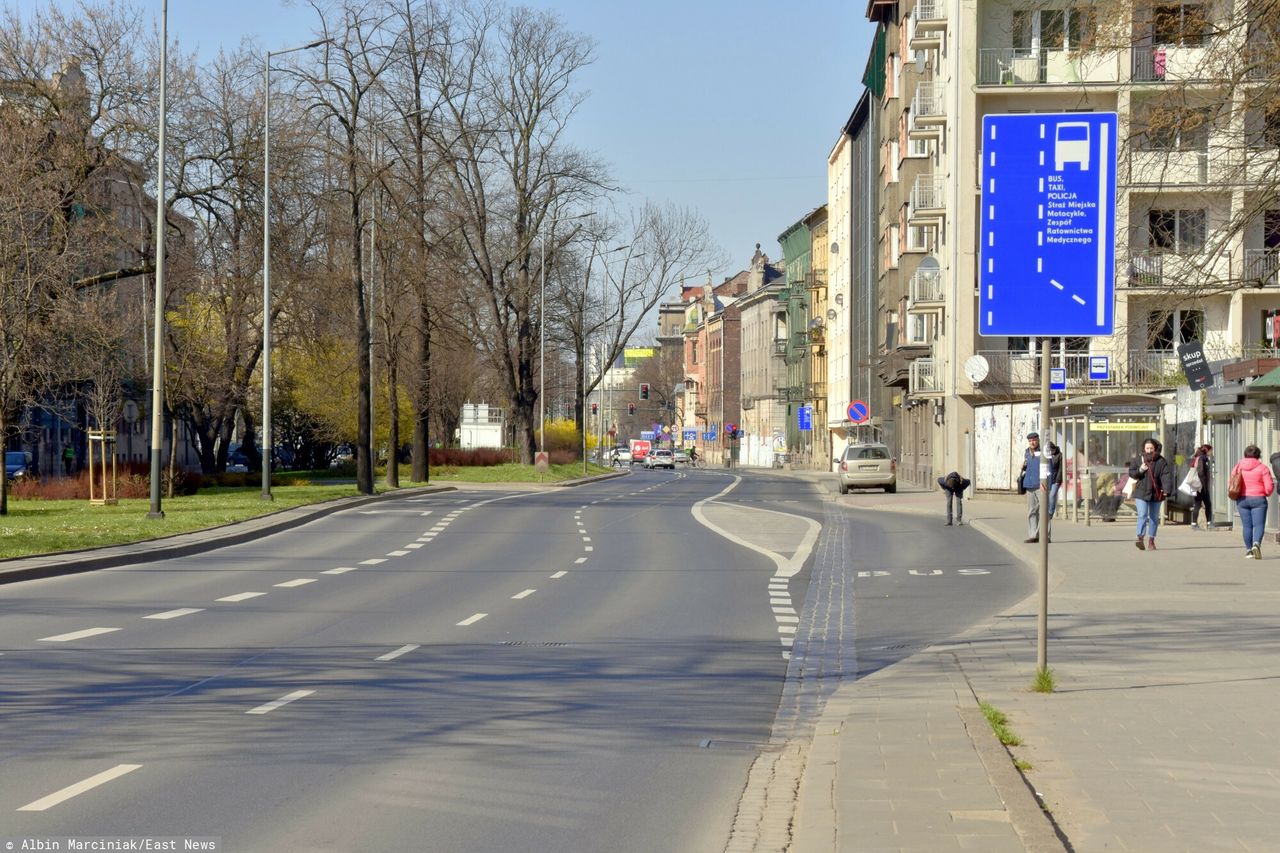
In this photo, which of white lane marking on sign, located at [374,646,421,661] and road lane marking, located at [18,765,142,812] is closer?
road lane marking, located at [18,765,142,812]

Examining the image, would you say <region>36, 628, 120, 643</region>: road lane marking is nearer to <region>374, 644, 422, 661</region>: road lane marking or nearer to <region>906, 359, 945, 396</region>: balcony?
<region>374, 644, 422, 661</region>: road lane marking

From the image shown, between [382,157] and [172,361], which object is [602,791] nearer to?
[172,361]

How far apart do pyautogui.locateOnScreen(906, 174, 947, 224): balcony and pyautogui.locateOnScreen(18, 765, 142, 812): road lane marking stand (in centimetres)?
5062

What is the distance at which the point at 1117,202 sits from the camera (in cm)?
2125

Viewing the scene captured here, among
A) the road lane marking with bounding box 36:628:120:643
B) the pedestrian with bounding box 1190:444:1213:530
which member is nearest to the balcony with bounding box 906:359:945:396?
the pedestrian with bounding box 1190:444:1213:530

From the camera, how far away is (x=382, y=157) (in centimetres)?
5300

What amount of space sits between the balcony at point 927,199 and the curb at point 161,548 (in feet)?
85.9

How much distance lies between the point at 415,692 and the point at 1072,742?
455 centimetres

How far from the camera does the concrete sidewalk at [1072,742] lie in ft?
21.8

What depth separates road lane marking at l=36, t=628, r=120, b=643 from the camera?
563 inches

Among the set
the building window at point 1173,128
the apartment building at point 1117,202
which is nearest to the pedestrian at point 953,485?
the apartment building at point 1117,202

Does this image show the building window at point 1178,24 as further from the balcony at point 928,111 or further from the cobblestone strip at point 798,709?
the balcony at point 928,111

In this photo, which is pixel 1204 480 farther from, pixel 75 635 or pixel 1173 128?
pixel 75 635

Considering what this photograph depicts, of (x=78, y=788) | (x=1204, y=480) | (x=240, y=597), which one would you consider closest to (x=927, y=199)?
(x=1204, y=480)
